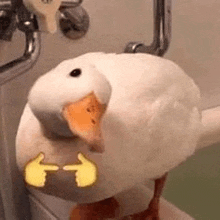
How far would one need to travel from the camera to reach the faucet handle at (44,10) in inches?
16.6

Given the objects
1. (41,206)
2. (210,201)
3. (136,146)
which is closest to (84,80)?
(136,146)

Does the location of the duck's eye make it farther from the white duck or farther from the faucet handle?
the faucet handle

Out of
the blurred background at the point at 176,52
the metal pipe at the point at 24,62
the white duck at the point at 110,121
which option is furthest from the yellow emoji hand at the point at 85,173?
the blurred background at the point at 176,52

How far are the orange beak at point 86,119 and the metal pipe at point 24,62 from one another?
0.49 ft

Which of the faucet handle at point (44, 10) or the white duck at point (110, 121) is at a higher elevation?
the faucet handle at point (44, 10)

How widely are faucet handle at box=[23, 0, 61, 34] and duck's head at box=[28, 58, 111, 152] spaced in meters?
0.12

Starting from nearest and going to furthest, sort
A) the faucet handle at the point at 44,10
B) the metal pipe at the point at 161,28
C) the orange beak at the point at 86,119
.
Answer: the orange beak at the point at 86,119, the faucet handle at the point at 44,10, the metal pipe at the point at 161,28

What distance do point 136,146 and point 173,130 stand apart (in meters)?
0.05

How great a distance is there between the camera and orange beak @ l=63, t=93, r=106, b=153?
0.30 metres

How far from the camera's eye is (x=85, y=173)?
0.33 meters

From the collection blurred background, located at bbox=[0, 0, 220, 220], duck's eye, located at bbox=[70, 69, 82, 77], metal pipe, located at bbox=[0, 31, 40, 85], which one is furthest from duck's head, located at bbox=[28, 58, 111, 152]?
blurred background, located at bbox=[0, 0, 220, 220]

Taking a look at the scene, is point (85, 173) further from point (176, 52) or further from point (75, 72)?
point (176, 52)

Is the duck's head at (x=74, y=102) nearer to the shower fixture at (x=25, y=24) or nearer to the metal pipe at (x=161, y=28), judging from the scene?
the shower fixture at (x=25, y=24)

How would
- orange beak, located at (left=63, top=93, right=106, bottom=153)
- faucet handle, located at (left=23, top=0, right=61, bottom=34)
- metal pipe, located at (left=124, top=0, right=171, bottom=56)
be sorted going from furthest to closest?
metal pipe, located at (left=124, top=0, right=171, bottom=56), faucet handle, located at (left=23, top=0, right=61, bottom=34), orange beak, located at (left=63, top=93, right=106, bottom=153)
